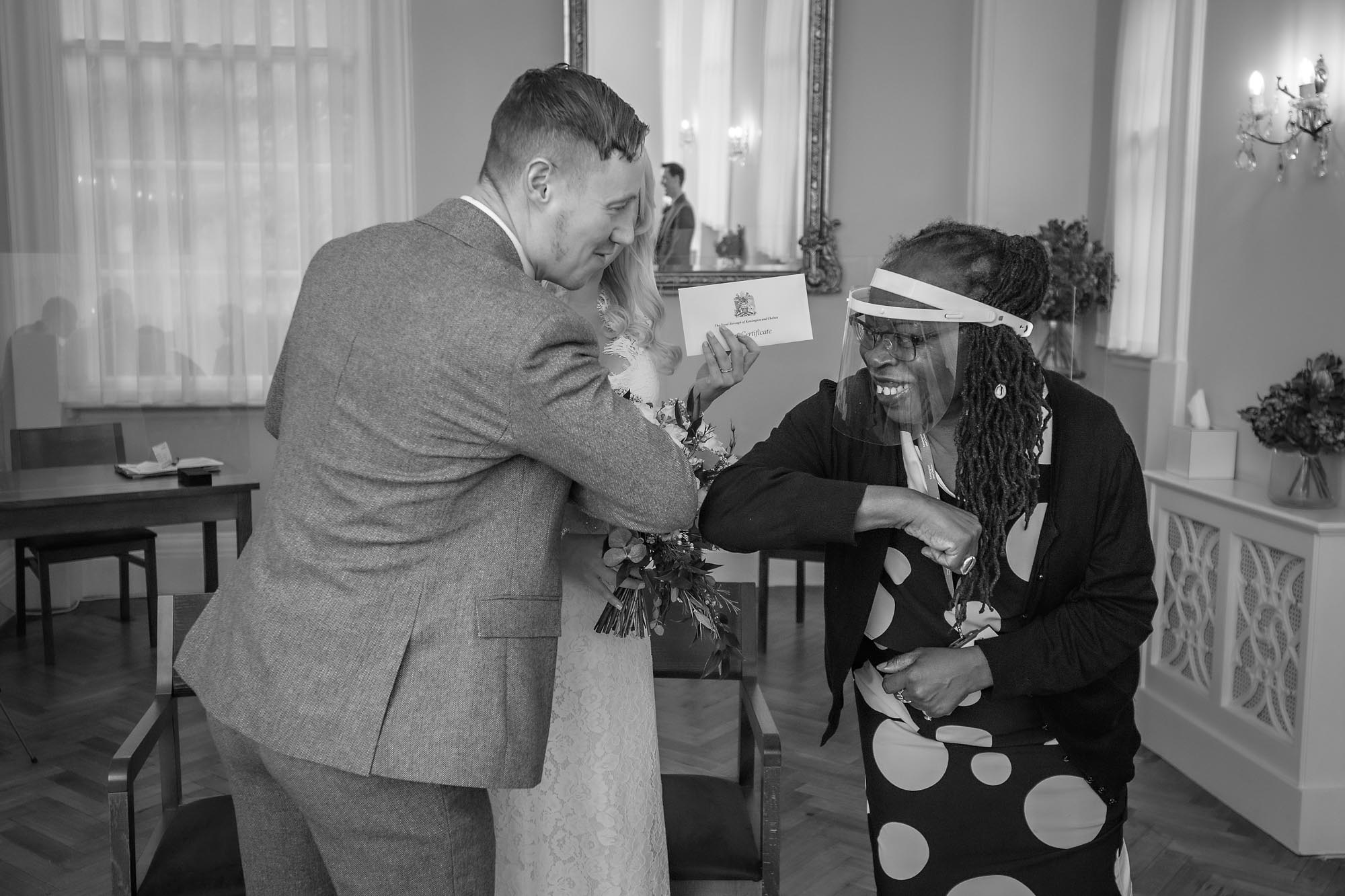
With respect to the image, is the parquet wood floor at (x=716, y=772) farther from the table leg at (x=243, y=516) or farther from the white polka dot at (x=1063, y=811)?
the white polka dot at (x=1063, y=811)

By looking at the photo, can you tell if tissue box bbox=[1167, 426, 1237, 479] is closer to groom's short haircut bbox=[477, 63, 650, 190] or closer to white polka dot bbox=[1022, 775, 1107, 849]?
white polka dot bbox=[1022, 775, 1107, 849]

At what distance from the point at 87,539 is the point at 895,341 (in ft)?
15.4

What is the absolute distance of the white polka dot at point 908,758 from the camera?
1.71m

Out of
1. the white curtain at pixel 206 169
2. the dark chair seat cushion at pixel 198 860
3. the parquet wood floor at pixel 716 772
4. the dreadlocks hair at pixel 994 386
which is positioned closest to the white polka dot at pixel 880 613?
the dreadlocks hair at pixel 994 386

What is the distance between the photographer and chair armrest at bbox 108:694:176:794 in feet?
6.13

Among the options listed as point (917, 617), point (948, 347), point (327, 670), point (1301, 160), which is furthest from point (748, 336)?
point (1301, 160)

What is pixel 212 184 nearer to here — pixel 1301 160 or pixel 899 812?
pixel 1301 160

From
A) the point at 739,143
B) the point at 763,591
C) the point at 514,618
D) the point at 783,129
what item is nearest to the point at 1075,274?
the point at 783,129

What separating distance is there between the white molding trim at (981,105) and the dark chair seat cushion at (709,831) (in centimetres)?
478

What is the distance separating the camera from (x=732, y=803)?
226 cm

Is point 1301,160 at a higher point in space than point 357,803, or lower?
higher

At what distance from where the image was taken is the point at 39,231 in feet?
19.2

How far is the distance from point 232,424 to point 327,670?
534 centimetres

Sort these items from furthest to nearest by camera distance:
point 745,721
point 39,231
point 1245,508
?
point 39,231, point 1245,508, point 745,721
